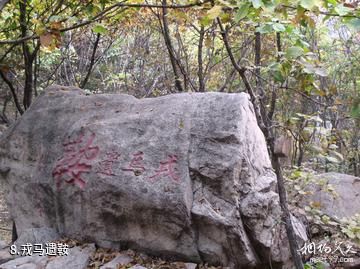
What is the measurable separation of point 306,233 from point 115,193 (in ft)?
8.03

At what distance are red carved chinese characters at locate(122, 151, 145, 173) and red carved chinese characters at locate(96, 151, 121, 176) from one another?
0.18 m

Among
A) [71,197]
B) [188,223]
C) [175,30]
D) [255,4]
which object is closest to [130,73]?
[175,30]

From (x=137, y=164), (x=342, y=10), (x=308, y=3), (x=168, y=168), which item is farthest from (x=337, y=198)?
(x=308, y=3)

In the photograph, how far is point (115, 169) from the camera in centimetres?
441

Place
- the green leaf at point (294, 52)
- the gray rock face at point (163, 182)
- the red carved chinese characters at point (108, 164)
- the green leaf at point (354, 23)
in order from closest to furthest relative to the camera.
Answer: the green leaf at point (354, 23)
the green leaf at point (294, 52)
the gray rock face at point (163, 182)
the red carved chinese characters at point (108, 164)

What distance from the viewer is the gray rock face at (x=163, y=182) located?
411cm

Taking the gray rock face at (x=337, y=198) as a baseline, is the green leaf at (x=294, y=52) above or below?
above

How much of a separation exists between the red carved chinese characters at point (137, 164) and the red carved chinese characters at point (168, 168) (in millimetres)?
180

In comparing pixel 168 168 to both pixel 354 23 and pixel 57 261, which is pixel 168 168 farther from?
pixel 354 23

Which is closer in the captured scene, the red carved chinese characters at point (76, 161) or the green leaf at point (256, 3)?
the green leaf at point (256, 3)

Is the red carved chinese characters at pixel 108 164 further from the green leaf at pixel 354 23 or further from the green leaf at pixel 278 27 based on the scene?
the green leaf at pixel 354 23

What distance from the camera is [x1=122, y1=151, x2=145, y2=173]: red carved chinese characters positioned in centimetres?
434

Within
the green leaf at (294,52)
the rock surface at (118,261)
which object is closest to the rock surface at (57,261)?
the rock surface at (118,261)

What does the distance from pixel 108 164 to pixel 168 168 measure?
701 mm
